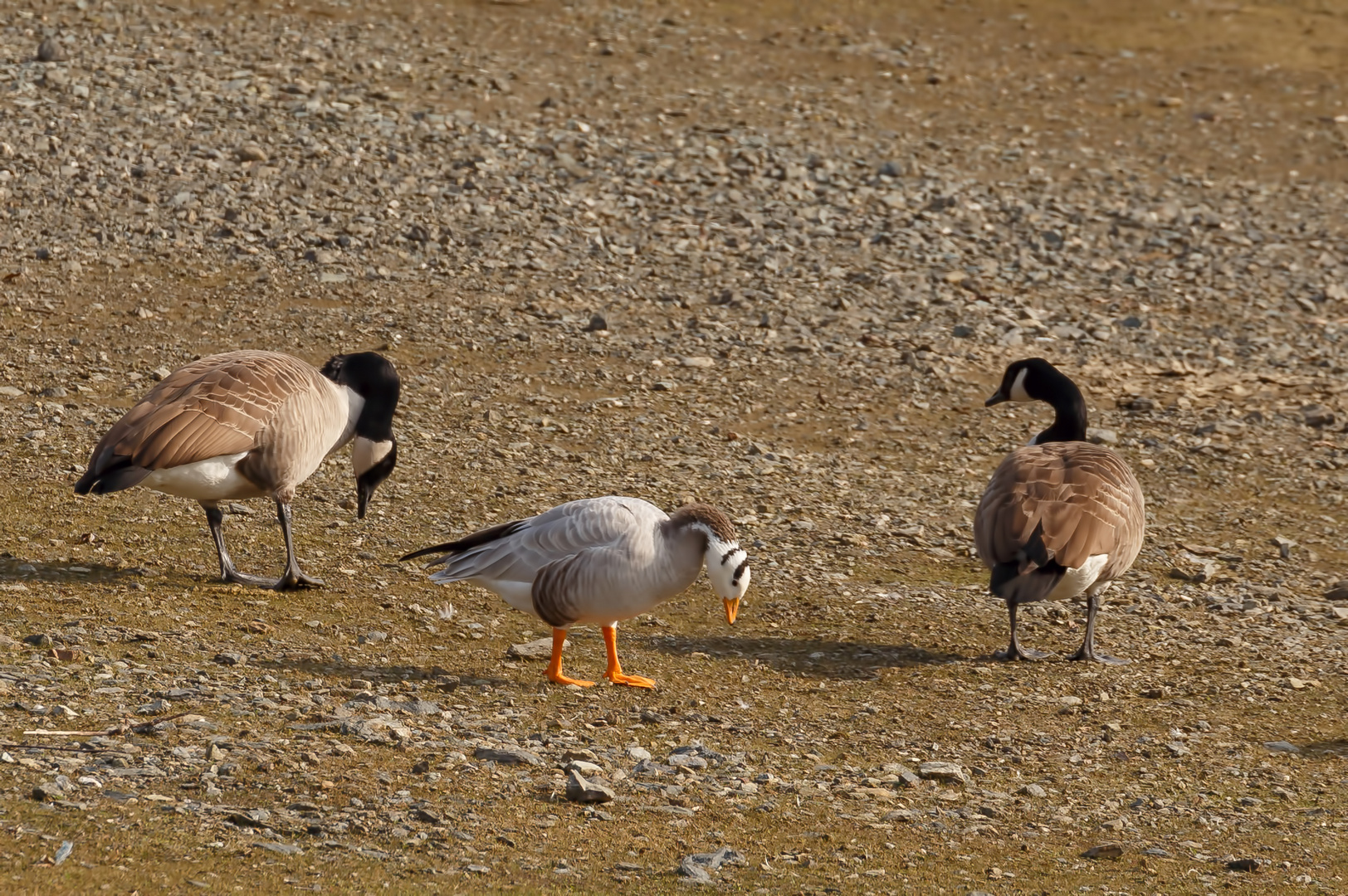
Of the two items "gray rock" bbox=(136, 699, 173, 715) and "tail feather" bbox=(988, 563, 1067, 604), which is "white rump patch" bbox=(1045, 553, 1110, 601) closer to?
"tail feather" bbox=(988, 563, 1067, 604)

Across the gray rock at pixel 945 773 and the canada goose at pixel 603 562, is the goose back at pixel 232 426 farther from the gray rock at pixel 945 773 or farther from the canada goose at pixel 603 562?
the gray rock at pixel 945 773

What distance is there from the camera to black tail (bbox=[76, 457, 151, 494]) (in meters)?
8.00

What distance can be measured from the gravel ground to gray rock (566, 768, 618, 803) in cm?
10

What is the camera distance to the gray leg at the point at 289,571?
8.70m

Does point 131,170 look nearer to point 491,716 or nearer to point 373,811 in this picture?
point 491,716

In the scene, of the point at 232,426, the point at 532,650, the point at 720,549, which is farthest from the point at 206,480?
the point at 720,549

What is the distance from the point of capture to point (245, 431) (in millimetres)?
8383

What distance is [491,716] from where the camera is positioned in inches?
279

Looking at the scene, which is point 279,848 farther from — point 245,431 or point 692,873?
point 245,431

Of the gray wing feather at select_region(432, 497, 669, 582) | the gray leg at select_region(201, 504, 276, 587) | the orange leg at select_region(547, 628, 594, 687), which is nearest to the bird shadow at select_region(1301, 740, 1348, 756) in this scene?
the gray wing feather at select_region(432, 497, 669, 582)

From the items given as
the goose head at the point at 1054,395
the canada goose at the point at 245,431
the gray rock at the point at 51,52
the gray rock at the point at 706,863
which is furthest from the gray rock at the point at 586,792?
the gray rock at the point at 51,52

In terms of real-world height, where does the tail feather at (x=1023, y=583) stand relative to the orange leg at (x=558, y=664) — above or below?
above

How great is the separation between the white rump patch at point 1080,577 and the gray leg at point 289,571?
404cm

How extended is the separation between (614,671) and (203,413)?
2584 millimetres
